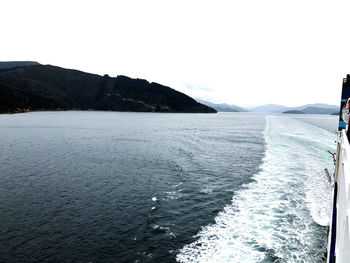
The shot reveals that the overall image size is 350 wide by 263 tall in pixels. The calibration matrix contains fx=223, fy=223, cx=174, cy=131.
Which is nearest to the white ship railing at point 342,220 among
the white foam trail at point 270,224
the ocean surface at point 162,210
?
the white foam trail at point 270,224

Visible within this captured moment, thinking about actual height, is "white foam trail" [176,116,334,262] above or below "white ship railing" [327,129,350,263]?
below

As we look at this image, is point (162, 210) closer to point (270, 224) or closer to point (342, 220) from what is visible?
point (270, 224)

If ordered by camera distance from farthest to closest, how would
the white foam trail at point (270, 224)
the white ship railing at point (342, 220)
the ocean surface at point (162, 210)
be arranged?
the ocean surface at point (162, 210)
the white foam trail at point (270, 224)
the white ship railing at point (342, 220)

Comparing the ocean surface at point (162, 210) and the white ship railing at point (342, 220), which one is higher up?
the white ship railing at point (342, 220)

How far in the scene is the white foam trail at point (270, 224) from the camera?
40.7 ft

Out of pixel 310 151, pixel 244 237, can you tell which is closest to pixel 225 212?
pixel 244 237

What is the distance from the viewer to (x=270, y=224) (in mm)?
15469

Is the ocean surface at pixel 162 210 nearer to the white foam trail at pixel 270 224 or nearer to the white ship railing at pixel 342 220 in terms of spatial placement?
the white foam trail at pixel 270 224

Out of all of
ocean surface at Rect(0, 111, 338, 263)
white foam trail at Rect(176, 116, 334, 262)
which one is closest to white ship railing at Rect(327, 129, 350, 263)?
white foam trail at Rect(176, 116, 334, 262)

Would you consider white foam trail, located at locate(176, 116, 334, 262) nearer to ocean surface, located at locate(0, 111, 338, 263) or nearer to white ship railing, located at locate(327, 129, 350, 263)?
ocean surface, located at locate(0, 111, 338, 263)

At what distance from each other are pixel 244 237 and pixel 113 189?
44.6 feet

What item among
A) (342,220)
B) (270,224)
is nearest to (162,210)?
(270,224)

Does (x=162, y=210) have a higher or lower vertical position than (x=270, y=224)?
lower

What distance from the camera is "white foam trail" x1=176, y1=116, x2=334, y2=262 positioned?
12.4 meters
